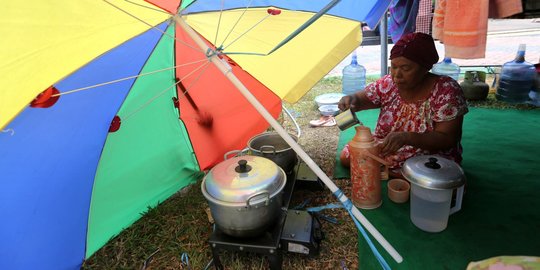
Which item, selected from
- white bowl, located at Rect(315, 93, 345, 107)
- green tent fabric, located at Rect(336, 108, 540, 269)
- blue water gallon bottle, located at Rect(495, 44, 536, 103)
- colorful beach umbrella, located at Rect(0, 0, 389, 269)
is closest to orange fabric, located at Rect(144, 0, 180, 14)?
colorful beach umbrella, located at Rect(0, 0, 389, 269)

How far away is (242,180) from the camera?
4.70 feet

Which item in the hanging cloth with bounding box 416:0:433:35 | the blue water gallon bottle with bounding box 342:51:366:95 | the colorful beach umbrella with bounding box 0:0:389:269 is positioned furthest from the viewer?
the blue water gallon bottle with bounding box 342:51:366:95

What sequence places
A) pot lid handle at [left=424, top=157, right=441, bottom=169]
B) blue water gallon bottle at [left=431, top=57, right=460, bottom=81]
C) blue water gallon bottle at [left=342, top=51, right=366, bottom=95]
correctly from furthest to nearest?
1. blue water gallon bottle at [left=342, top=51, right=366, bottom=95]
2. blue water gallon bottle at [left=431, top=57, right=460, bottom=81]
3. pot lid handle at [left=424, top=157, right=441, bottom=169]

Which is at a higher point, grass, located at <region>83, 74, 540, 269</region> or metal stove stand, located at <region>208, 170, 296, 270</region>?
metal stove stand, located at <region>208, 170, 296, 270</region>

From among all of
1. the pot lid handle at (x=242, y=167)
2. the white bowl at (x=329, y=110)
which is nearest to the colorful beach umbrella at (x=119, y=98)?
the pot lid handle at (x=242, y=167)

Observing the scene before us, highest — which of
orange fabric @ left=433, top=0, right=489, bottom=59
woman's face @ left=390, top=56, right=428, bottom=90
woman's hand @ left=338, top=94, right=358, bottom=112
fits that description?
orange fabric @ left=433, top=0, right=489, bottom=59

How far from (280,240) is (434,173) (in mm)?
883

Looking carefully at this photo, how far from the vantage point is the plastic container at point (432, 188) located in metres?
1.54

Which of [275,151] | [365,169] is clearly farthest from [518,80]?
[275,151]

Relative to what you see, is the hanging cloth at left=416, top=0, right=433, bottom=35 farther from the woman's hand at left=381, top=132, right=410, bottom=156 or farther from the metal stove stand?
the metal stove stand

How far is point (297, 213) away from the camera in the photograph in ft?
5.81

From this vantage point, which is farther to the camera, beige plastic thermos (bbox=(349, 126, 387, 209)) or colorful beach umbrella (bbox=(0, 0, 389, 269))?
beige plastic thermos (bbox=(349, 126, 387, 209))

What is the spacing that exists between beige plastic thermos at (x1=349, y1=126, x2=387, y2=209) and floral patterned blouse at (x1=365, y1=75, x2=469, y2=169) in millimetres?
458

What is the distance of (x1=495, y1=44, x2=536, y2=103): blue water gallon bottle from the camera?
3.79 meters
